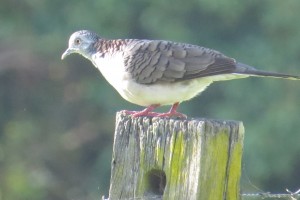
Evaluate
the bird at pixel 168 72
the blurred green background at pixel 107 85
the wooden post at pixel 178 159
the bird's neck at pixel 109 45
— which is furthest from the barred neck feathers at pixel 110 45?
the blurred green background at pixel 107 85

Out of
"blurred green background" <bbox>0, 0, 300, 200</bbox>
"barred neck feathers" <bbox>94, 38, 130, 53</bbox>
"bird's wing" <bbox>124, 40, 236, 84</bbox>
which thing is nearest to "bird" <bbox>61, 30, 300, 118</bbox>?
"bird's wing" <bbox>124, 40, 236, 84</bbox>

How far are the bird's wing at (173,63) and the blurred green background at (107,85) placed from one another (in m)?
11.9

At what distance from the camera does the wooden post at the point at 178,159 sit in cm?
525

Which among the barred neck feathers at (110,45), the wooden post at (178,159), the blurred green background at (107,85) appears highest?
the blurred green background at (107,85)

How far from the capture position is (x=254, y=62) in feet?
64.6

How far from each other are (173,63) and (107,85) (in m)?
13.4

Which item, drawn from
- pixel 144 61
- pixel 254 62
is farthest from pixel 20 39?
pixel 144 61

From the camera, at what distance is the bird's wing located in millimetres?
7043

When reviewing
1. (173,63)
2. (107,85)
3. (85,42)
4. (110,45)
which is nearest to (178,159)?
(173,63)

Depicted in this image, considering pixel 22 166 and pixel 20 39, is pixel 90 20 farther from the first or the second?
pixel 22 166

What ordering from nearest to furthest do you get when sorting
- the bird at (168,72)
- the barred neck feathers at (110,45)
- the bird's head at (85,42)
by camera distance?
1. the bird at (168,72)
2. the barred neck feathers at (110,45)
3. the bird's head at (85,42)

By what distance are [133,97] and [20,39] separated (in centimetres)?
1323

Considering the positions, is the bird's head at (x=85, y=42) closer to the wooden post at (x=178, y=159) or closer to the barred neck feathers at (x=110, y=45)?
the barred neck feathers at (x=110, y=45)

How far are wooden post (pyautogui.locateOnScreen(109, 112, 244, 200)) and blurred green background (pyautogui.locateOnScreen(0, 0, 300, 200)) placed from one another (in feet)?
44.9
